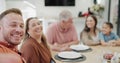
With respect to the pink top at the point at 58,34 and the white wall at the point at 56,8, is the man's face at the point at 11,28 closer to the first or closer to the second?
the pink top at the point at 58,34

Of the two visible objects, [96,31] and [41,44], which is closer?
[41,44]

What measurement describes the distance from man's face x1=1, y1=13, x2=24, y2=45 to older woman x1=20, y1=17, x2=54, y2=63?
0.64 meters

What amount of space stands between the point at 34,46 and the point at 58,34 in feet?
3.23

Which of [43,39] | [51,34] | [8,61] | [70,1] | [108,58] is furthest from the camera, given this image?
[70,1]

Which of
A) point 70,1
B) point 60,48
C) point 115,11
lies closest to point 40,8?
point 70,1

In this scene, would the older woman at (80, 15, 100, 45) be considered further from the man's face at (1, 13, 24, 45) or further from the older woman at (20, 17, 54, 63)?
the man's face at (1, 13, 24, 45)

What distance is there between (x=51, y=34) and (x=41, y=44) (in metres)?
0.80

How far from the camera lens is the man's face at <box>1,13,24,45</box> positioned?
950mm

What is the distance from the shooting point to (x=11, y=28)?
96cm

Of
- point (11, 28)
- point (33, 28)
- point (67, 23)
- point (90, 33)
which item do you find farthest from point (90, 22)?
point (11, 28)

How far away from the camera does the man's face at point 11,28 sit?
950 mm

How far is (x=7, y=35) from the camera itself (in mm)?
958

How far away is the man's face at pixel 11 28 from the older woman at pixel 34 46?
64 cm

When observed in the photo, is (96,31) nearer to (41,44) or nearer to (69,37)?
(69,37)
